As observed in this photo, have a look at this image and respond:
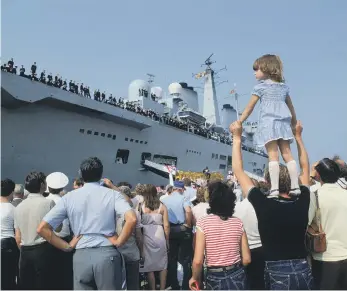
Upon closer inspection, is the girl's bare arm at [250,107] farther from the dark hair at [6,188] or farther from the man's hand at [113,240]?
the dark hair at [6,188]

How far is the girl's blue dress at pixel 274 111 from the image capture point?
2895 mm

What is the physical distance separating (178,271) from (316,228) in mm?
4393

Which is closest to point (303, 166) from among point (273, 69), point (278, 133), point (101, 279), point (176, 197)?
point (278, 133)

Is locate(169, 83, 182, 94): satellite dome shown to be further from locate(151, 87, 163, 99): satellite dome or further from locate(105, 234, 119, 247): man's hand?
locate(105, 234, 119, 247): man's hand

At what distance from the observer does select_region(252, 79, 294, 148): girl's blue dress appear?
9.50 feet

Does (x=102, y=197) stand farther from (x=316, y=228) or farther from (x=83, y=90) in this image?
(x=83, y=90)

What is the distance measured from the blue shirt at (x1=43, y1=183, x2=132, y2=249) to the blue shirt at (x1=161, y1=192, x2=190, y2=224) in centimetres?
316

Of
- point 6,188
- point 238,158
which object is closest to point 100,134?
point 6,188

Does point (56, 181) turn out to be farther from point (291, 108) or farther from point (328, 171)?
point (328, 171)

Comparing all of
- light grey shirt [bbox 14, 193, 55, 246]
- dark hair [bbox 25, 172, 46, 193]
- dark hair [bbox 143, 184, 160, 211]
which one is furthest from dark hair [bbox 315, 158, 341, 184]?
dark hair [bbox 25, 172, 46, 193]

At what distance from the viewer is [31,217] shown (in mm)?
3842

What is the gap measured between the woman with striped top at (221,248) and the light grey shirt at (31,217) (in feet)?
6.39

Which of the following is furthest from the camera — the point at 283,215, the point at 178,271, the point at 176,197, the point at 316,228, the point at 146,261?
the point at 178,271

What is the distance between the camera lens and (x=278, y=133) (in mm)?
2900
